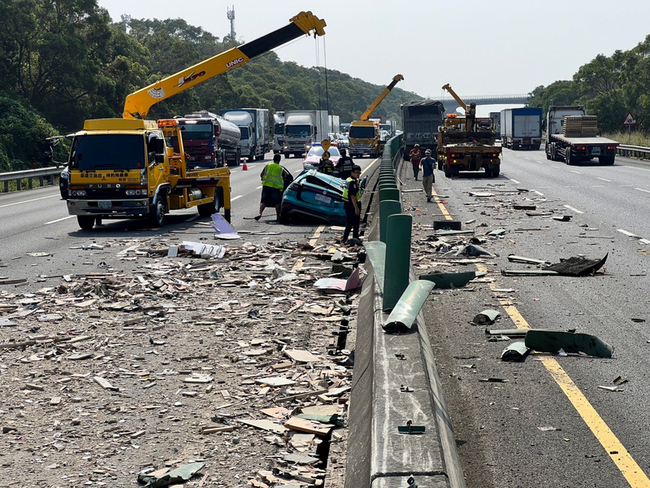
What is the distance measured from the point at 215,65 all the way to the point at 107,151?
7769mm

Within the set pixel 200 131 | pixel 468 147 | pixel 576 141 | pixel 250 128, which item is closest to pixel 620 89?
pixel 576 141

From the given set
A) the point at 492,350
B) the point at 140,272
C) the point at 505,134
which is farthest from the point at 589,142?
the point at 492,350

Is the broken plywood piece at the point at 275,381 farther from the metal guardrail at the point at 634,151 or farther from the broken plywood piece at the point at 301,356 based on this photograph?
the metal guardrail at the point at 634,151

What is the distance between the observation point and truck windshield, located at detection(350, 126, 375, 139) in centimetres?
6112

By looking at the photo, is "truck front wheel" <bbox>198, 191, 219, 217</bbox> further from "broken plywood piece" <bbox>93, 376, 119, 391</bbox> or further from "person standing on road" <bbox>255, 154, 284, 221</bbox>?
"broken plywood piece" <bbox>93, 376, 119, 391</bbox>

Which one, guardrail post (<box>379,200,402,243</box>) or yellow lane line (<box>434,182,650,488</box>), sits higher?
guardrail post (<box>379,200,402,243</box>)

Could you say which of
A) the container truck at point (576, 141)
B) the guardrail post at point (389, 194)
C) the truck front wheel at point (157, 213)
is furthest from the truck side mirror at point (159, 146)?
the container truck at point (576, 141)

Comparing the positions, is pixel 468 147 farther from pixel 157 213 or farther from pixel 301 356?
pixel 301 356

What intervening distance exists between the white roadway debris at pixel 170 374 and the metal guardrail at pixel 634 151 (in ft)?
144

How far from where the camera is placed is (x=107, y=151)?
1980 centimetres

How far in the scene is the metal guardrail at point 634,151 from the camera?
52.0 meters

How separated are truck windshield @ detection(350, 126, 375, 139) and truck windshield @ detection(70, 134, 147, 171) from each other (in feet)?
139

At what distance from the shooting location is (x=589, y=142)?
46.1m

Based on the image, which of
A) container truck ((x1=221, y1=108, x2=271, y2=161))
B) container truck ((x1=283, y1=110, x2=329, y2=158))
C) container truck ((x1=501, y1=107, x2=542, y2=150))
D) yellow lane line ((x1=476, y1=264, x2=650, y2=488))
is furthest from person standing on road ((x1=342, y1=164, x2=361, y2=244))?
container truck ((x1=501, y1=107, x2=542, y2=150))
